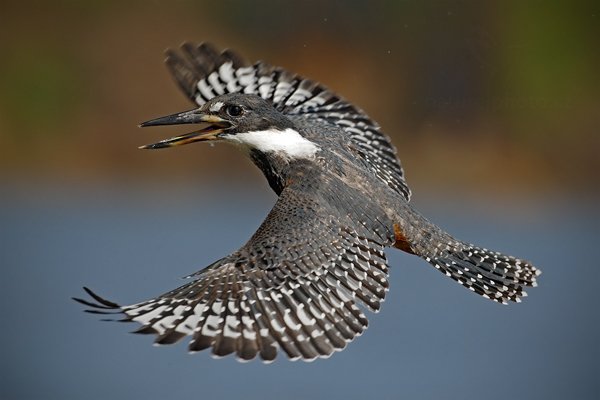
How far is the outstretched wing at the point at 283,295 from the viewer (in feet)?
18.3

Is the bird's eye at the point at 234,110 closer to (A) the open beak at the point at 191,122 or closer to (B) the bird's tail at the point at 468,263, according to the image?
(A) the open beak at the point at 191,122

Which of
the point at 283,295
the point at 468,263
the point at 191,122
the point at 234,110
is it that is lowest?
the point at 283,295

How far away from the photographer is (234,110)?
21.5ft

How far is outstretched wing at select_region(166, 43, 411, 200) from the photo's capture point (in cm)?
738

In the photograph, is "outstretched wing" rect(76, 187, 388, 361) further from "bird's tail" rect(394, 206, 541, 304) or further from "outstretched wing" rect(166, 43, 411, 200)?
"outstretched wing" rect(166, 43, 411, 200)

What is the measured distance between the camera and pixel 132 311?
5.54 meters

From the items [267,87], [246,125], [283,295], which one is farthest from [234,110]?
[283,295]

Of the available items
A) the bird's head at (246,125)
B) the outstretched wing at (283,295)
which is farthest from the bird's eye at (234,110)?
the outstretched wing at (283,295)

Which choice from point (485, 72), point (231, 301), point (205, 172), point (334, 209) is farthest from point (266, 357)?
point (205, 172)

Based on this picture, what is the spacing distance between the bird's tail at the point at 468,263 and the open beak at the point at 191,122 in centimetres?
104

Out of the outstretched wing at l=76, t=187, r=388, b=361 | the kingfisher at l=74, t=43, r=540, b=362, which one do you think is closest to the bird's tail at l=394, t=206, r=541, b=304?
the kingfisher at l=74, t=43, r=540, b=362

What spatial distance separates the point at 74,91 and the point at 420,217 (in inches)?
264

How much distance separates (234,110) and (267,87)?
938mm

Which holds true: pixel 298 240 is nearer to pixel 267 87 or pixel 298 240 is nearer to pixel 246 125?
pixel 246 125
